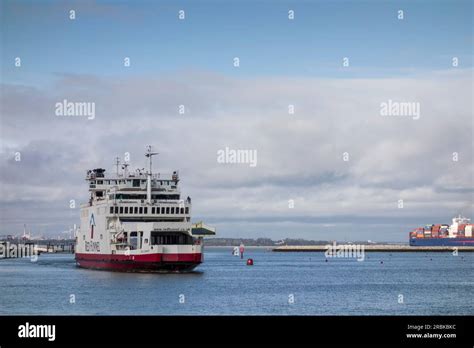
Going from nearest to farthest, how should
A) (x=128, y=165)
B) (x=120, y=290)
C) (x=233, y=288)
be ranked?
(x=120, y=290) < (x=233, y=288) < (x=128, y=165)

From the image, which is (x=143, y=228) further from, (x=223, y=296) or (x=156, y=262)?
(x=223, y=296)

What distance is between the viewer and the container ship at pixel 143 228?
A: 222 feet

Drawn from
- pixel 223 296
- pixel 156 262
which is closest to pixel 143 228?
pixel 156 262

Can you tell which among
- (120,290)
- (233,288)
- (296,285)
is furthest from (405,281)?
(120,290)

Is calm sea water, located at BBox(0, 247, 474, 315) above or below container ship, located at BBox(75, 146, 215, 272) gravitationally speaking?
below

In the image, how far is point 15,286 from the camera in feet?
219

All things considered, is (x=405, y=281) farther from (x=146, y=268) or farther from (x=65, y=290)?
(x=65, y=290)

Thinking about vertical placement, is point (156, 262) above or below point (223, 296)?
above

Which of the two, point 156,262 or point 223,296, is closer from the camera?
point 223,296

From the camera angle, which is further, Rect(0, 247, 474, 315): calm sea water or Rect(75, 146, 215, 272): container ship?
Rect(75, 146, 215, 272): container ship

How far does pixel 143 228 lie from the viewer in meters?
68.7

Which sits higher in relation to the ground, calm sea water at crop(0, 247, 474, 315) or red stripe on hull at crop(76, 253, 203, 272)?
red stripe on hull at crop(76, 253, 203, 272)

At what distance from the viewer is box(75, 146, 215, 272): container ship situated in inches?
2662
